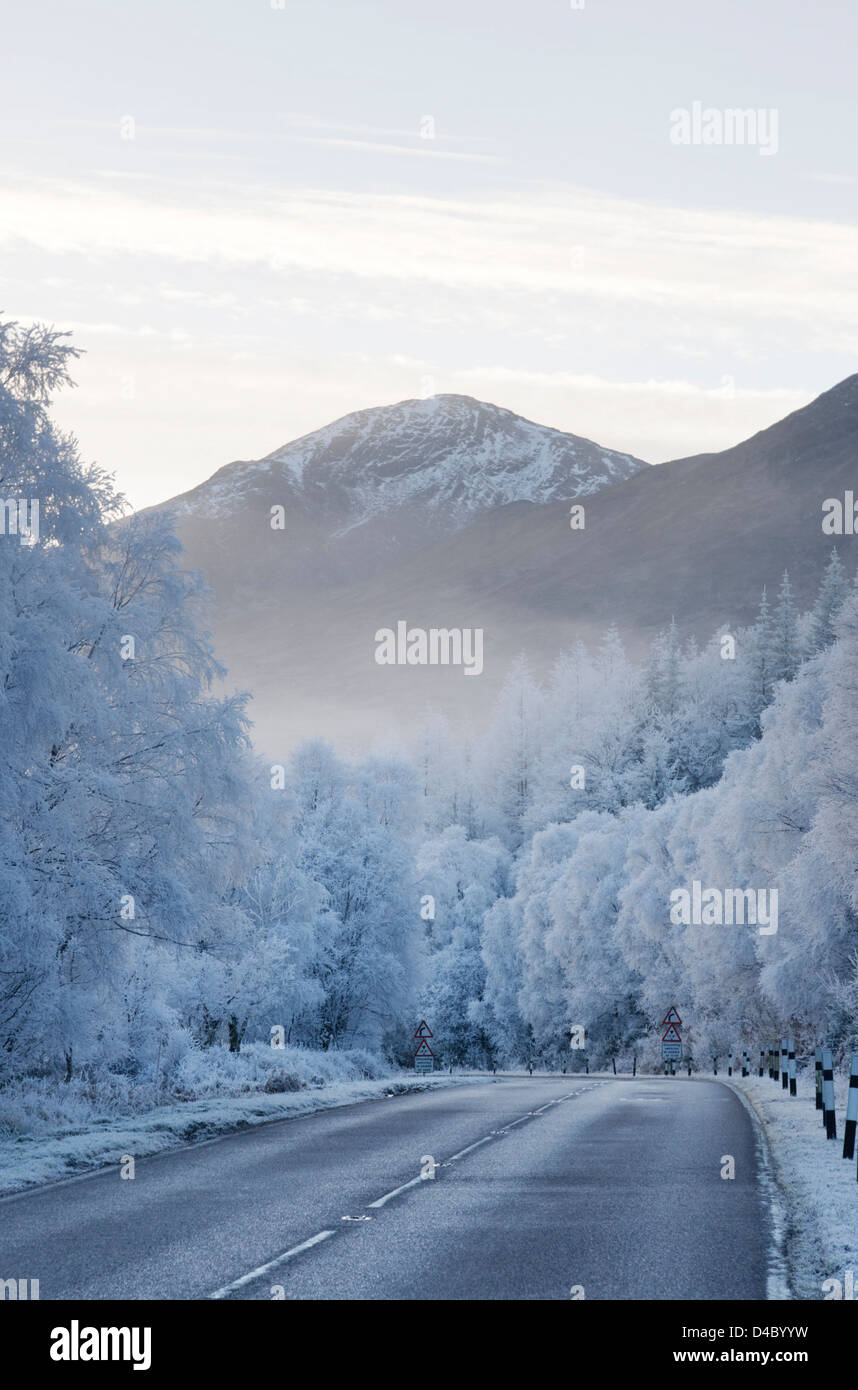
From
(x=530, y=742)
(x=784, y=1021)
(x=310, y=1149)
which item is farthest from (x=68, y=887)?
(x=530, y=742)

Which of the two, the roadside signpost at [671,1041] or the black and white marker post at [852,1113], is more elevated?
the black and white marker post at [852,1113]

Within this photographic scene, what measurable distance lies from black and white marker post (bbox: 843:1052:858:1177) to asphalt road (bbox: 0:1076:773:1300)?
108 cm

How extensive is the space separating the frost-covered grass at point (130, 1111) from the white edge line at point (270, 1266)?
428 centimetres

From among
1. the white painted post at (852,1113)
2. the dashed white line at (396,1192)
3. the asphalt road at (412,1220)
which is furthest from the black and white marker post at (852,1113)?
the dashed white line at (396,1192)

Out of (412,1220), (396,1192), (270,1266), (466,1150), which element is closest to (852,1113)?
(466,1150)

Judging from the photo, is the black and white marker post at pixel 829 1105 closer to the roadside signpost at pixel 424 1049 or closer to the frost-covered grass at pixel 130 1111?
the frost-covered grass at pixel 130 1111

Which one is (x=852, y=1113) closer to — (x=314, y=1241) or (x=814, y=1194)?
(x=814, y=1194)

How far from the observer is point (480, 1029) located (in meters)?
94.5

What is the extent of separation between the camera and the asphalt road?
9289 mm

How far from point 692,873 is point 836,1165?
5043 centimetres

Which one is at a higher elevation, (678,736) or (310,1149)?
(678,736)

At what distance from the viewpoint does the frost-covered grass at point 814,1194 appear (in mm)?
9938

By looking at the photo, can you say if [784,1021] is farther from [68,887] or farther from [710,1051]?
[68,887]

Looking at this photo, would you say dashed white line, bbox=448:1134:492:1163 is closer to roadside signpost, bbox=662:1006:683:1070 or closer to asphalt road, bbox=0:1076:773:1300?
Result: asphalt road, bbox=0:1076:773:1300
